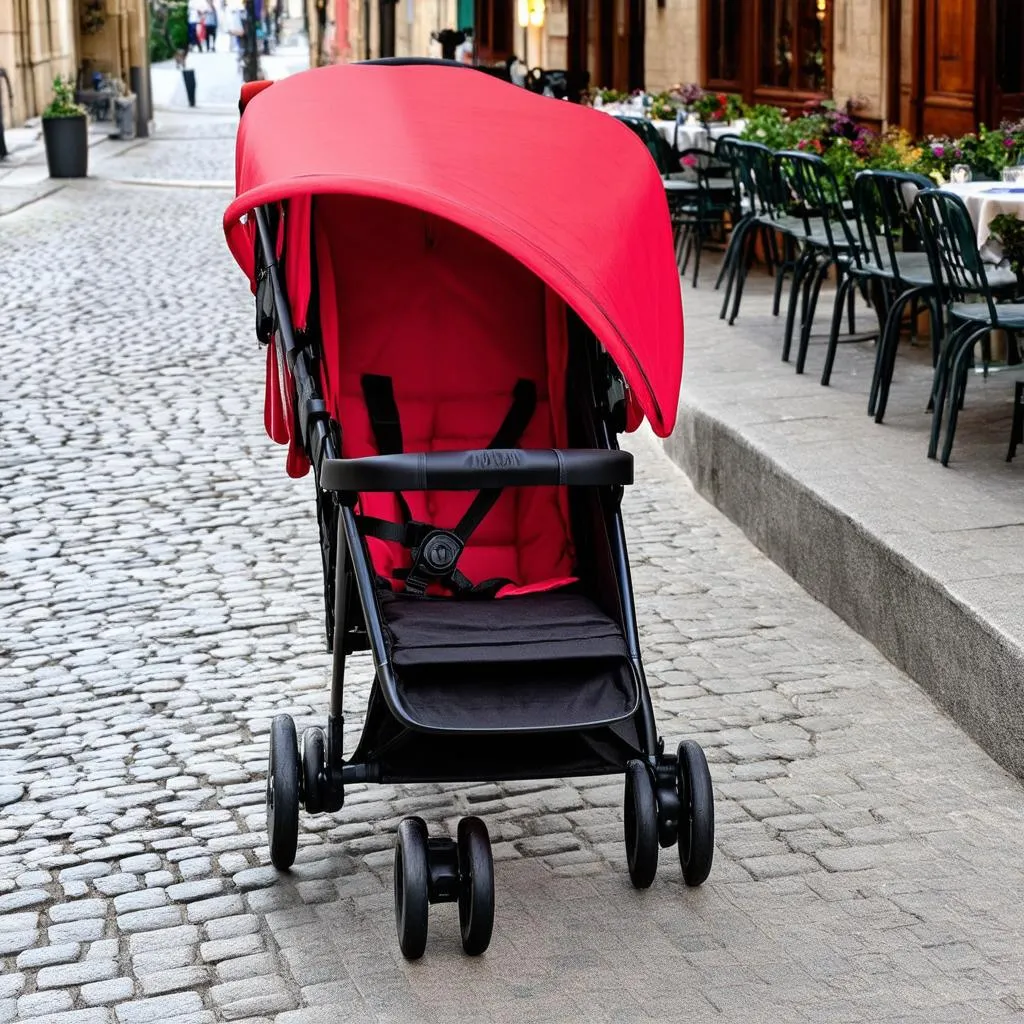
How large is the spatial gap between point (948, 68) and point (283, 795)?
10411 mm

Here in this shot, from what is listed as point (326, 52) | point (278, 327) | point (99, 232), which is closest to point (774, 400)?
point (278, 327)

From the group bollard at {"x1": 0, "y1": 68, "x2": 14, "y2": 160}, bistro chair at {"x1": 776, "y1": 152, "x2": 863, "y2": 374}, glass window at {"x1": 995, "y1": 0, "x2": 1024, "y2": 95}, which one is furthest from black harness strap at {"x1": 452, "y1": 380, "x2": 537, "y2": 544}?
bollard at {"x1": 0, "y1": 68, "x2": 14, "y2": 160}

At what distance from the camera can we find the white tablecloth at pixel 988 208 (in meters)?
6.91

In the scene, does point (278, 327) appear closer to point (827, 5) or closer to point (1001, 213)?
point (1001, 213)

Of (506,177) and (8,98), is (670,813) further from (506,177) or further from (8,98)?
(8,98)

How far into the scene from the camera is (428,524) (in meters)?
4.25

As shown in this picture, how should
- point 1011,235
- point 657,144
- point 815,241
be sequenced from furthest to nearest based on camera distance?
point 657,144, point 815,241, point 1011,235

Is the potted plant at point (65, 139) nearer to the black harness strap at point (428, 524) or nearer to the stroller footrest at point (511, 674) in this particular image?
the black harness strap at point (428, 524)

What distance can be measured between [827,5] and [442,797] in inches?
466

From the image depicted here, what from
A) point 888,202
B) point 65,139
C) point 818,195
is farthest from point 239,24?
point 888,202

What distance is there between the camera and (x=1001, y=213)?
6941 millimetres

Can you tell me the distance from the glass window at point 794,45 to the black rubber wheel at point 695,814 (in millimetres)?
12139

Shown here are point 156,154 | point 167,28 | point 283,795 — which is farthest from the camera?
point 167,28

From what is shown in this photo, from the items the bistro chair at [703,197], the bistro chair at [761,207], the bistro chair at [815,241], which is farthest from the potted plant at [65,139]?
the bistro chair at [815,241]
